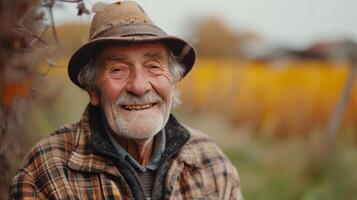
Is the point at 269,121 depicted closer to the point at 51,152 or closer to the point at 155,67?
the point at 155,67

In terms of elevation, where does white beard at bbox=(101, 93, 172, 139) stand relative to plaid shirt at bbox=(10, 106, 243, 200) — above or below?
above

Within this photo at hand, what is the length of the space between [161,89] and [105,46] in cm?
36

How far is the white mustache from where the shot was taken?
11.5 ft

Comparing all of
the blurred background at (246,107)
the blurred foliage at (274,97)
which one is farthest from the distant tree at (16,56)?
the blurred foliage at (274,97)

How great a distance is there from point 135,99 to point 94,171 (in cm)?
42

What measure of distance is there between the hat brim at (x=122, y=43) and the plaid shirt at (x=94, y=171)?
0.82 ft

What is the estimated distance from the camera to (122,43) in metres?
3.49

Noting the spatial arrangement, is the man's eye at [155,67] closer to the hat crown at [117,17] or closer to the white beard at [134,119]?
the white beard at [134,119]

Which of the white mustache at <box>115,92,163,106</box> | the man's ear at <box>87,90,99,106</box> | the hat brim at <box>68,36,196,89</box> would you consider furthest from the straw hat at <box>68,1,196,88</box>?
the white mustache at <box>115,92,163,106</box>

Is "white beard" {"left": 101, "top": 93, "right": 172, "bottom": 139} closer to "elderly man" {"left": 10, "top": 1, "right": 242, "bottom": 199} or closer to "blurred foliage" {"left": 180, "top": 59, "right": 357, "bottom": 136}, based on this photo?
"elderly man" {"left": 10, "top": 1, "right": 242, "bottom": 199}

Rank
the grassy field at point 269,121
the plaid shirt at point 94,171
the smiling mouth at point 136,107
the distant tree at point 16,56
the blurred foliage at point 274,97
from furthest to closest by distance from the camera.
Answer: the blurred foliage at point 274,97 < the grassy field at point 269,121 < the smiling mouth at point 136,107 < the plaid shirt at point 94,171 < the distant tree at point 16,56

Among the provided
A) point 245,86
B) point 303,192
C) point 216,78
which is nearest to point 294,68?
point 245,86

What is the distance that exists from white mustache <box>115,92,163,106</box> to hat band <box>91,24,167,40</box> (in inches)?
12.0

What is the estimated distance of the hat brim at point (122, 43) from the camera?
3449mm
